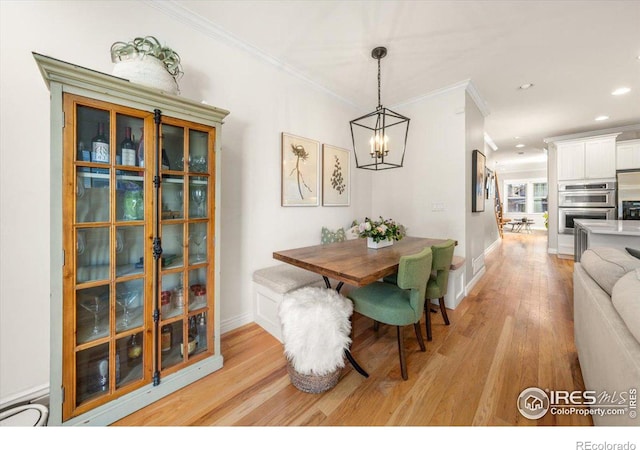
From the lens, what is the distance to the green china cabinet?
1.19 meters

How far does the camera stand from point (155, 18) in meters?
1.83

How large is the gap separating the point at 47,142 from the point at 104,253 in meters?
0.82

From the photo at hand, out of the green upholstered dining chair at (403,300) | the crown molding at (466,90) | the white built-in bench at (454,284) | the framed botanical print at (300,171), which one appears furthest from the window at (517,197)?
the green upholstered dining chair at (403,300)

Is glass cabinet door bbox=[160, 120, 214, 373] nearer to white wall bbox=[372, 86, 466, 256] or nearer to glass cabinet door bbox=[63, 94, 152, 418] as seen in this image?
glass cabinet door bbox=[63, 94, 152, 418]

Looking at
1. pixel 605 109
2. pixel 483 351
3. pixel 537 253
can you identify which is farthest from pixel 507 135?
pixel 483 351

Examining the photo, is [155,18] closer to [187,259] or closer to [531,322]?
[187,259]

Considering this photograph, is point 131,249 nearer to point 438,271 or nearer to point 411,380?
point 411,380

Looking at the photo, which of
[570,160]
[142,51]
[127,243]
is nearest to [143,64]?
[142,51]

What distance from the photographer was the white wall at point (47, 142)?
138 cm

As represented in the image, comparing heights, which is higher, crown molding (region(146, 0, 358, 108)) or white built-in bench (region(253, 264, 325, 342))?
crown molding (region(146, 0, 358, 108))

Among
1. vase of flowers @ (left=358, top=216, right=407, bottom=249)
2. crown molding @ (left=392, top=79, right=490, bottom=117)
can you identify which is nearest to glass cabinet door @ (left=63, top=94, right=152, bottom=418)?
vase of flowers @ (left=358, top=216, right=407, bottom=249)

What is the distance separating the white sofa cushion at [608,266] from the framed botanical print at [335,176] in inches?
98.2

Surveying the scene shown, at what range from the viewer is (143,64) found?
4.72ft

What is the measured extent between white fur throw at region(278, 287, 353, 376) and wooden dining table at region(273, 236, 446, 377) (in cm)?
21
